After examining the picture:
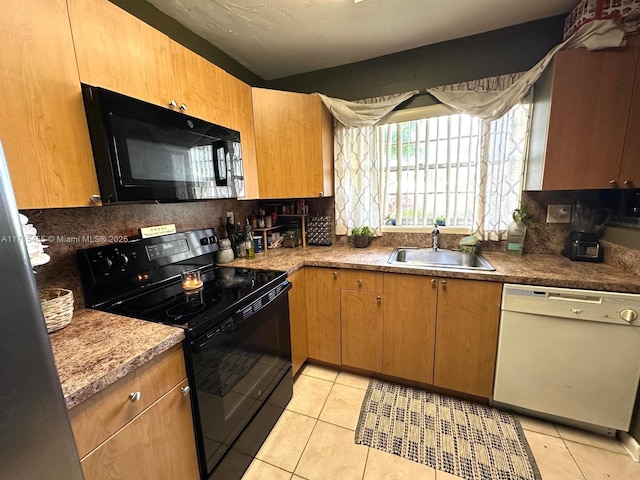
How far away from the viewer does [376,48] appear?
1.99 meters

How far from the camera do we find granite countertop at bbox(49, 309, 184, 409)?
2.30 feet

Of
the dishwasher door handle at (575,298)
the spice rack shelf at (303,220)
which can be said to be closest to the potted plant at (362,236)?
the spice rack shelf at (303,220)

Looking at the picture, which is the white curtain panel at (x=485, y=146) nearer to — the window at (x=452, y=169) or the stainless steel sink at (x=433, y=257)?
the window at (x=452, y=169)

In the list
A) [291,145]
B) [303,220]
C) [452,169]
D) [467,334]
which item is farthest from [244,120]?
[467,334]

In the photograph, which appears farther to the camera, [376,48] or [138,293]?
[376,48]

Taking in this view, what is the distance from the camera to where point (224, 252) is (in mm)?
1916

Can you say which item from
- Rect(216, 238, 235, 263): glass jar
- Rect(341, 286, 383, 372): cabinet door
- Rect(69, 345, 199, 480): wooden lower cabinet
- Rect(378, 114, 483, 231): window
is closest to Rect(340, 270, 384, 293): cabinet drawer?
Rect(341, 286, 383, 372): cabinet door

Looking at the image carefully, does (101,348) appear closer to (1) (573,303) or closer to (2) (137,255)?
(2) (137,255)

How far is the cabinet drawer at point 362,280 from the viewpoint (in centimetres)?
180

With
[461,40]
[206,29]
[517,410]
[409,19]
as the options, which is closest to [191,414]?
[517,410]

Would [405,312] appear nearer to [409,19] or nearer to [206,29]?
[409,19]

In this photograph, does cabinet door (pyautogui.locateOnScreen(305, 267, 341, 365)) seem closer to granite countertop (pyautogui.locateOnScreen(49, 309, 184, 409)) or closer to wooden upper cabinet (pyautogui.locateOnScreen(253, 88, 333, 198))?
wooden upper cabinet (pyautogui.locateOnScreen(253, 88, 333, 198))

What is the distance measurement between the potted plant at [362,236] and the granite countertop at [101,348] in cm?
160

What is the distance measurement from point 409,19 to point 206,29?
4.37 feet
